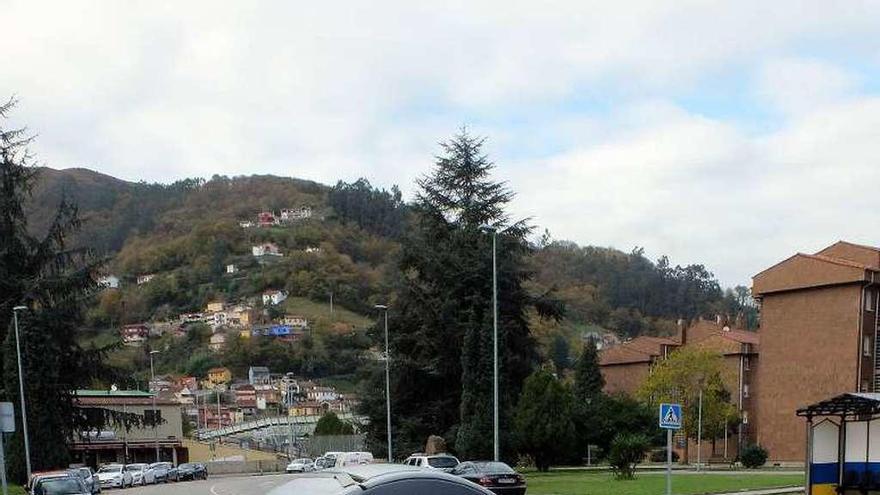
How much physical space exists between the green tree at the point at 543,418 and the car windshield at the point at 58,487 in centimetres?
2706

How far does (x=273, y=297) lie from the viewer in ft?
569

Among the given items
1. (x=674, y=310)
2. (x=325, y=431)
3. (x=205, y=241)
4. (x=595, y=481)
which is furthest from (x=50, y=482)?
(x=205, y=241)

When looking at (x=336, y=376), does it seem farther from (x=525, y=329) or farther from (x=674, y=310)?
(x=525, y=329)

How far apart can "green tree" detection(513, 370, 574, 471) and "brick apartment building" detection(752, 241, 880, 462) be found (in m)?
24.9

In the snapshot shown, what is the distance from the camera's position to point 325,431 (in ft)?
342

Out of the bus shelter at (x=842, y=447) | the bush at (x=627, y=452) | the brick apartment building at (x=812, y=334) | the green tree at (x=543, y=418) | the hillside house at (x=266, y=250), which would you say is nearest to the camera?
the bus shelter at (x=842, y=447)

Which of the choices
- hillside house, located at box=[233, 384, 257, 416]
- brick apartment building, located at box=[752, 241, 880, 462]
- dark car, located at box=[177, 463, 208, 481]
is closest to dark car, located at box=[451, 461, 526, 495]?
dark car, located at box=[177, 463, 208, 481]

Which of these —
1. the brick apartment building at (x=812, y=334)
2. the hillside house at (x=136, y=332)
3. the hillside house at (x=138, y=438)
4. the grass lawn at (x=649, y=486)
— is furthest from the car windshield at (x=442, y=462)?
the hillside house at (x=136, y=332)

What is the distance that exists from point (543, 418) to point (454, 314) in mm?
8892

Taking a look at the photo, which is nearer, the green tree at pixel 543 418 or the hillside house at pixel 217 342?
the green tree at pixel 543 418

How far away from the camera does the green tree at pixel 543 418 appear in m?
47.0

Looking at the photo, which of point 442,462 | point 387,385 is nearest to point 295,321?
point 387,385

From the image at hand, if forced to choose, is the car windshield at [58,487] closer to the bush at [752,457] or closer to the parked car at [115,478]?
the parked car at [115,478]

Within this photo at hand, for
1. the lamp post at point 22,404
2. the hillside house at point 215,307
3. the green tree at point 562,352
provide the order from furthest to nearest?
the hillside house at point 215,307, the green tree at point 562,352, the lamp post at point 22,404
